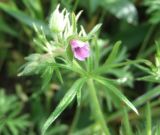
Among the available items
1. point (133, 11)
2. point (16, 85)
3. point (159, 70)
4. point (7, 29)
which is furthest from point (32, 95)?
point (159, 70)

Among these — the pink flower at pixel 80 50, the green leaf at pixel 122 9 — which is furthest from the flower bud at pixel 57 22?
the green leaf at pixel 122 9

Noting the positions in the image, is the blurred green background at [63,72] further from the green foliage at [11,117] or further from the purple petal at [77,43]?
the purple petal at [77,43]

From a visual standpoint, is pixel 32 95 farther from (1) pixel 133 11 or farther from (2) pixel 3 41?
(1) pixel 133 11

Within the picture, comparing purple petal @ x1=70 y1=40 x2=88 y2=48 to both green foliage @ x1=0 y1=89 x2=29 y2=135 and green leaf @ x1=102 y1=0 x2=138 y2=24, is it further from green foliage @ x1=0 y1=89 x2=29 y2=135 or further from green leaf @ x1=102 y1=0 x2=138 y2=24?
green leaf @ x1=102 y1=0 x2=138 y2=24

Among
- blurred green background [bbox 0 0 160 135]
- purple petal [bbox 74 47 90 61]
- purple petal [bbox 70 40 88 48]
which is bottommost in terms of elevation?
blurred green background [bbox 0 0 160 135]

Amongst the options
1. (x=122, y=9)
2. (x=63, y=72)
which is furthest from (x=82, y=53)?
(x=122, y=9)

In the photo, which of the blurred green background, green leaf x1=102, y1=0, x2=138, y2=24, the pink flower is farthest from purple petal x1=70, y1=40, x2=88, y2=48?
green leaf x1=102, y1=0, x2=138, y2=24

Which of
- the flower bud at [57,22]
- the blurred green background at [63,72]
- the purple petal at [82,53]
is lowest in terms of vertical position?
the blurred green background at [63,72]
